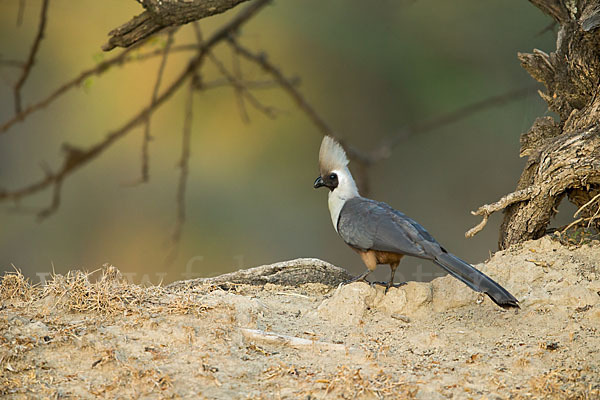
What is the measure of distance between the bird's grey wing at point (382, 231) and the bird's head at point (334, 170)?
0.20m

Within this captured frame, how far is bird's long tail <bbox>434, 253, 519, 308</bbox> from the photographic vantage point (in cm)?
294

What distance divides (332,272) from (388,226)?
0.74 meters

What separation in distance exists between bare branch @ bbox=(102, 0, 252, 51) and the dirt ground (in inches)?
54.6

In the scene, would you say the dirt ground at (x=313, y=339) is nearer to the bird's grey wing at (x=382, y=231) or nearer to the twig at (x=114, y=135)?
the bird's grey wing at (x=382, y=231)

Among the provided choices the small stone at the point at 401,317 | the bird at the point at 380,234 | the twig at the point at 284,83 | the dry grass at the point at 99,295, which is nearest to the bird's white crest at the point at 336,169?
the bird at the point at 380,234

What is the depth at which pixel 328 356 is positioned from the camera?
2732mm

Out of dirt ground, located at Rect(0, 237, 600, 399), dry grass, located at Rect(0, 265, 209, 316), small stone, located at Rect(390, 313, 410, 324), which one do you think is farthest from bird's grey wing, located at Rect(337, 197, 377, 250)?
dry grass, located at Rect(0, 265, 209, 316)

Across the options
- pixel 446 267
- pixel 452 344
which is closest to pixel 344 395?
pixel 452 344

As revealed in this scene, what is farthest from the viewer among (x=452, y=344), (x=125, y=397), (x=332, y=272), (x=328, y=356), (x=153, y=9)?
(x=332, y=272)

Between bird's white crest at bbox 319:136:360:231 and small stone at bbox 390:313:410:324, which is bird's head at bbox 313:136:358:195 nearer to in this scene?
bird's white crest at bbox 319:136:360:231

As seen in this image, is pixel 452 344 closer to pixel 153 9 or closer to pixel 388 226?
pixel 388 226

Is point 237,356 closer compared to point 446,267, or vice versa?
point 237,356

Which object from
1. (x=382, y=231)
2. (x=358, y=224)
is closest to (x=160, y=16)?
(x=358, y=224)

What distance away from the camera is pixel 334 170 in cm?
381
